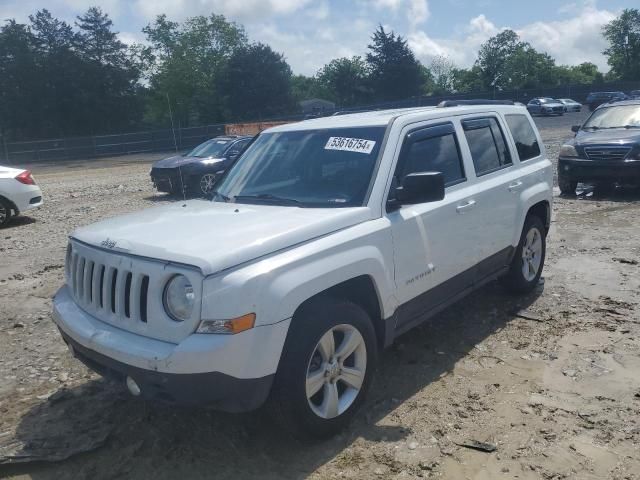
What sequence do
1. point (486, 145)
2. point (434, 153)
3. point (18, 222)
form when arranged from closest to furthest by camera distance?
→ point (434, 153) < point (486, 145) < point (18, 222)

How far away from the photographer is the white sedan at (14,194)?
1177 centimetres

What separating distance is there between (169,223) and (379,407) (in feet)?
5.94

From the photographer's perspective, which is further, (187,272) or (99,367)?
(99,367)

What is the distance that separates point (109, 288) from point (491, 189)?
10.4ft

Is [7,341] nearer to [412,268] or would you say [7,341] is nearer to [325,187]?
[325,187]

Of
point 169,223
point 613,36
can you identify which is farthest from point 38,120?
point 613,36

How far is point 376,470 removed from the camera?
131 inches

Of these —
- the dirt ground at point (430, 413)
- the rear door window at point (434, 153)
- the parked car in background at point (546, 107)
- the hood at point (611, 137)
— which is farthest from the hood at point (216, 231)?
the parked car in background at point (546, 107)

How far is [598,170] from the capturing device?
11.4 metres

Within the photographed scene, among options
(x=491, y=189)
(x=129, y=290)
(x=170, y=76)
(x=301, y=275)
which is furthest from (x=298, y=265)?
(x=170, y=76)

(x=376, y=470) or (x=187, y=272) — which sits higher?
(x=187, y=272)

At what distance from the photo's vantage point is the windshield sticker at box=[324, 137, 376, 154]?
14.0 feet

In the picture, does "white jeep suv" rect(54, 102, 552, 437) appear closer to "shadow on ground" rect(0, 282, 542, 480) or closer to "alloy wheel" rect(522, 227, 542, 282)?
"shadow on ground" rect(0, 282, 542, 480)

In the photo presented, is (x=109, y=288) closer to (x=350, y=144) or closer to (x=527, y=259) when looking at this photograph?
(x=350, y=144)
